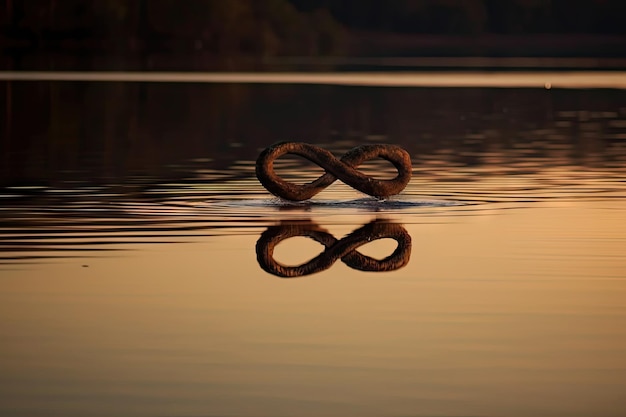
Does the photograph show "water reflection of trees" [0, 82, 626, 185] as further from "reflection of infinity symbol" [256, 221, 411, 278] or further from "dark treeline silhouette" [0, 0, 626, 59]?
"dark treeline silhouette" [0, 0, 626, 59]

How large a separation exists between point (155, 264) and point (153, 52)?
124555 millimetres

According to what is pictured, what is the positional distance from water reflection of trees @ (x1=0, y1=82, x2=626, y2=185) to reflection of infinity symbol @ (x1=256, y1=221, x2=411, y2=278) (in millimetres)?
8425

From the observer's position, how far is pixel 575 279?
58.1ft

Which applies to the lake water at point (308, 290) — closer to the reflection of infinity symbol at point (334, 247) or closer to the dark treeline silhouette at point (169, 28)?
the reflection of infinity symbol at point (334, 247)

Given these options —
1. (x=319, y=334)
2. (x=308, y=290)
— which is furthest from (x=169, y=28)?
(x=319, y=334)

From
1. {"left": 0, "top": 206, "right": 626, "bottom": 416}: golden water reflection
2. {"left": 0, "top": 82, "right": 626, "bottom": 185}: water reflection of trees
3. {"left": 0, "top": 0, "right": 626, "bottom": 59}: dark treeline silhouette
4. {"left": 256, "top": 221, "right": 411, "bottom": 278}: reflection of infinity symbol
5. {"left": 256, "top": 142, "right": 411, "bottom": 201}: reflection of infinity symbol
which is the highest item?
{"left": 0, "top": 0, "right": 626, "bottom": 59}: dark treeline silhouette

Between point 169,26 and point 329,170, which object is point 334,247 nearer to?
point 329,170

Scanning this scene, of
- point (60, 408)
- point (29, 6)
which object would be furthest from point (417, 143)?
point (29, 6)

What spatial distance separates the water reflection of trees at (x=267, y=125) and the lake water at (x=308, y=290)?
393mm

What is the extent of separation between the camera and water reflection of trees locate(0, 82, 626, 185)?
34.6 metres

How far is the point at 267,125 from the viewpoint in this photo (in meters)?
49.3

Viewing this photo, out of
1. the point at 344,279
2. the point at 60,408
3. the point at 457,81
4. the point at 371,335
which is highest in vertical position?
the point at 457,81

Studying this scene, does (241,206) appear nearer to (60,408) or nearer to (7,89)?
(60,408)

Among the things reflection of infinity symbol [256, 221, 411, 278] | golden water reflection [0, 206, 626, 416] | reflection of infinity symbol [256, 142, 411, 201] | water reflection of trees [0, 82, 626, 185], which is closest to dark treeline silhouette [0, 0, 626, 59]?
water reflection of trees [0, 82, 626, 185]
